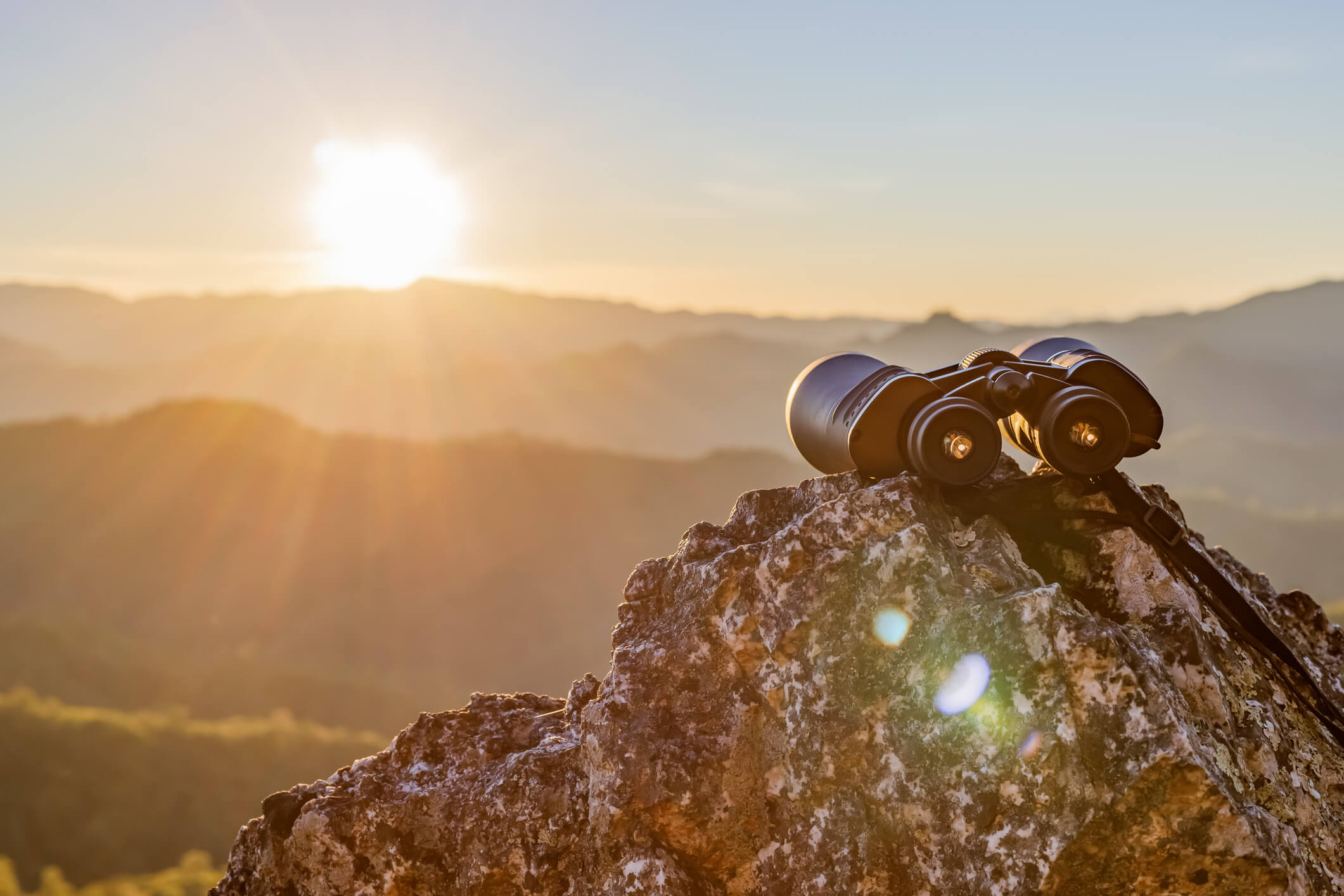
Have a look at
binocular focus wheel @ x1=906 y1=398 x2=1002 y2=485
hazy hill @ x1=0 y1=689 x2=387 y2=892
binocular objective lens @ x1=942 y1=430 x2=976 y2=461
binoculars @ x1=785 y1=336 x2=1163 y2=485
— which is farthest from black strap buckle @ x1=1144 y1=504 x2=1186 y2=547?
hazy hill @ x1=0 y1=689 x2=387 y2=892

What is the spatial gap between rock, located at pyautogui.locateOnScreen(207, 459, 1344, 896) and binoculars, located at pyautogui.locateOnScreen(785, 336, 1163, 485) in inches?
8.4

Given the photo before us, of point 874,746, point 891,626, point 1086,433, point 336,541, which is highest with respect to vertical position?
point 336,541

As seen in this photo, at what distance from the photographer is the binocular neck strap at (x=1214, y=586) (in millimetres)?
4230

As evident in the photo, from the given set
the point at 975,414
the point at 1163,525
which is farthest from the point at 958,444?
the point at 1163,525

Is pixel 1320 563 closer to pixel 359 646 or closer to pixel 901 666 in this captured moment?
pixel 359 646

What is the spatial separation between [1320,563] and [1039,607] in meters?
55.1

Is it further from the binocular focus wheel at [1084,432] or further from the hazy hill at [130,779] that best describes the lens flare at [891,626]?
the hazy hill at [130,779]

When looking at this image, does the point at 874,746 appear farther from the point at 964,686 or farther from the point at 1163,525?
the point at 1163,525

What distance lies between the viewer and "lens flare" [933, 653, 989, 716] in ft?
11.6

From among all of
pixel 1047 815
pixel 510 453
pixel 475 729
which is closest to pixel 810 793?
pixel 1047 815

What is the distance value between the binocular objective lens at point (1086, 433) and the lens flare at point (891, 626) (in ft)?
3.63

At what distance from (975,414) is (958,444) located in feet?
0.47

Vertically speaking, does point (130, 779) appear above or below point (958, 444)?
above

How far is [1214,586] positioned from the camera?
432 centimetres
